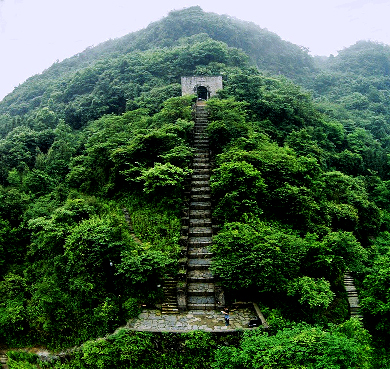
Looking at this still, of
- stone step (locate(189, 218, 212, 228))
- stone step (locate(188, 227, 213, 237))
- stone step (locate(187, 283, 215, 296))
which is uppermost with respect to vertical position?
stone step (locate(189, 218, 212, 228))

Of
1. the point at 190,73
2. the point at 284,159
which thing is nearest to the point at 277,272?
the point at 284,159

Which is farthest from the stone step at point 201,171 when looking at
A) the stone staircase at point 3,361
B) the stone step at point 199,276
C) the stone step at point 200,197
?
the stone staircase at point 3,361

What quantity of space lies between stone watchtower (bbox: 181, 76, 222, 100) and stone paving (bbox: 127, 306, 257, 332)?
23.5 metres

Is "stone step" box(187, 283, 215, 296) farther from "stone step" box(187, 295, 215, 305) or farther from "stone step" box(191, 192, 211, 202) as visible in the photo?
"stone step" box(191, 192, 211, 202)

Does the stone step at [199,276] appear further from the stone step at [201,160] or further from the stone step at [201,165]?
the stone step at [201,160]

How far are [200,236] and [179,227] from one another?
44.0 inches

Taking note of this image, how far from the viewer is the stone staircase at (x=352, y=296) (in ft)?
48.0

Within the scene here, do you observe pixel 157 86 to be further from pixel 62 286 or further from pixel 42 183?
pixel 62 286

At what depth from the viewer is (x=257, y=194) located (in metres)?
16.0

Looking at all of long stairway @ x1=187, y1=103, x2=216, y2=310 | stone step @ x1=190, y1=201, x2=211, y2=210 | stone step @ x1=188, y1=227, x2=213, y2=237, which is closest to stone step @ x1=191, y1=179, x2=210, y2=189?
long stairway @ x1=187, y1=103, x2=216, y2=310

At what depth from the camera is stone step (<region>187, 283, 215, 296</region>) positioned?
1320 centimetres

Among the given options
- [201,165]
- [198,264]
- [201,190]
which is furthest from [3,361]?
[201,165]

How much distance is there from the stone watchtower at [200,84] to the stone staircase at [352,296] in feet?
69.5

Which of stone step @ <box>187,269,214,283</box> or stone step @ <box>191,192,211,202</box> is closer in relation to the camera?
stone step @ <box>187,269,214,283</box>
